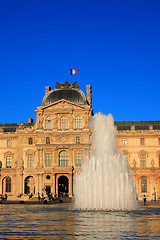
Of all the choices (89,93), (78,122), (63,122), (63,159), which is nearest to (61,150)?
(63,159)

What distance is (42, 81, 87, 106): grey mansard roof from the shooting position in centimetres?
7369

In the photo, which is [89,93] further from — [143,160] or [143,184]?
[143,184]

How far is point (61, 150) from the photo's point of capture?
235ft

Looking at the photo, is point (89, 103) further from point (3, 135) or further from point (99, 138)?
point (99, 138)

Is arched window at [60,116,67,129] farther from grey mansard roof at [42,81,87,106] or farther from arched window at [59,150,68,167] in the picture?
arched window at [59,150,68,167]

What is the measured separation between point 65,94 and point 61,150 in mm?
11323

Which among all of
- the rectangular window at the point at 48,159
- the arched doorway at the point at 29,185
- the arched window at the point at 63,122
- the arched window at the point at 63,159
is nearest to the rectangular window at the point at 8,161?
the arched doorway at the point at 29,185

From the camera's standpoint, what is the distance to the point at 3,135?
2975 inches

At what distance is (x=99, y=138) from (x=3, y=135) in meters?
35.7

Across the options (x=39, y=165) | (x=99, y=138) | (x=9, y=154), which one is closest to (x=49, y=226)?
(x=99, y=138)

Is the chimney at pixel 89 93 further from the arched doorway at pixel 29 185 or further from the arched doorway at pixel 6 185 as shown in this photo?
the arched doorway at pixel 6 185

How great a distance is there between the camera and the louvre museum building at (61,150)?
232 feet

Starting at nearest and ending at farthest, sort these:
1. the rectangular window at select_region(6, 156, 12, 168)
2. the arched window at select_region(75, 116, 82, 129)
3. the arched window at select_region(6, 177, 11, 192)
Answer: the arched window at select_region(75, 116, 82, 129), the arched window at select_region(6, 177, 11, 192), the rectangular window at select_region(6, 156, 12, 168)

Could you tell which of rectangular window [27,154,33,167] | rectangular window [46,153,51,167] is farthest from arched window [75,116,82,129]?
rectangular window [27,154,33,167]
